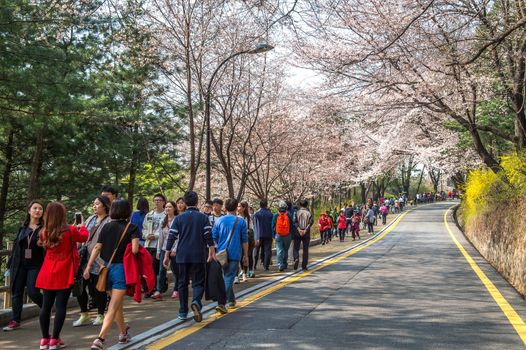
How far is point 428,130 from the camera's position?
3262cm

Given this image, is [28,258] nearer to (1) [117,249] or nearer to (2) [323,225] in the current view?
(1) [117,249]

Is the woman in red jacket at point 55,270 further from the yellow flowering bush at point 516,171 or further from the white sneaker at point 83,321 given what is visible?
the yellow flowering bush at point 516,171

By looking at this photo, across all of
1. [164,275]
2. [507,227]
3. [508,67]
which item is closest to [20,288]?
[164,275]

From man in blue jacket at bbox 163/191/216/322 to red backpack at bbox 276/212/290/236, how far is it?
19.4 ft

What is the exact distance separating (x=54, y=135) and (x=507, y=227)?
1665cm

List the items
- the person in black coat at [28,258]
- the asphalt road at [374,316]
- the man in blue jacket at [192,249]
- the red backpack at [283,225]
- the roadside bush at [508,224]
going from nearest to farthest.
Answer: the asphalt road at [374,316] < the person in black coat at [28,258] < the man in blue jacket at [192,249] < the roadside bush at [508,224] < the red backpack at [283,225]

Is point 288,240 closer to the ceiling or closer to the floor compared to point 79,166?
closer to the floor

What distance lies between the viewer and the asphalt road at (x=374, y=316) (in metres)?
5.71

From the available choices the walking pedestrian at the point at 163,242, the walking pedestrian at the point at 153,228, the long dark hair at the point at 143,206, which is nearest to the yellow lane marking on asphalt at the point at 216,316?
the walking pedestrian at the point at 163,242

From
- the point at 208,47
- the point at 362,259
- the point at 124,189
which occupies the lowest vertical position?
the point at 362,259

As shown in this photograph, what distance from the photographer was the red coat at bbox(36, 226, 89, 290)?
561 cm

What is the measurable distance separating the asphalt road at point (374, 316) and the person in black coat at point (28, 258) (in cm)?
216

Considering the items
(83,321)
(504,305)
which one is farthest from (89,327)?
(504,305)

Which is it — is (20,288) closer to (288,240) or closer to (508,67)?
(288,240)
